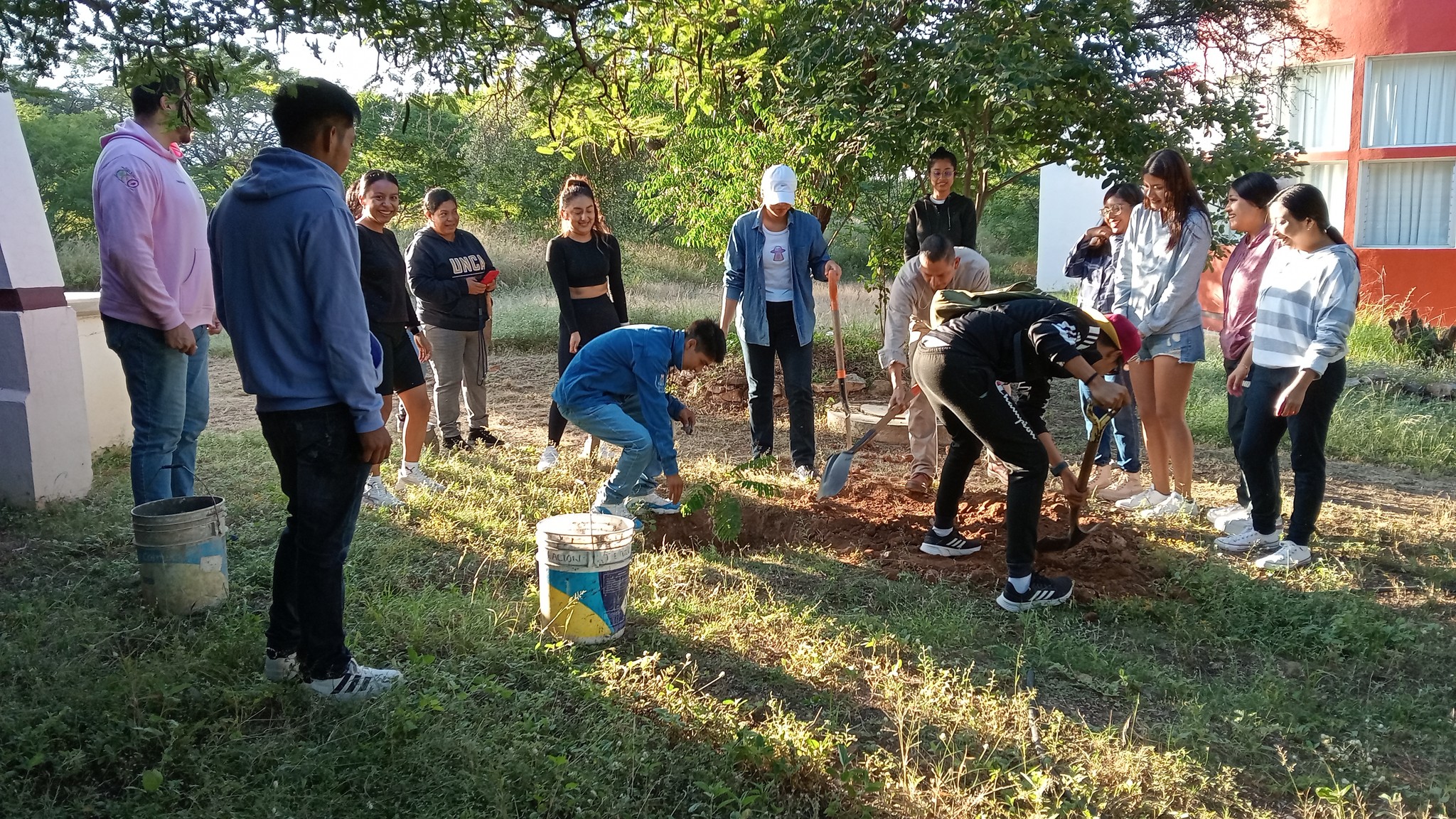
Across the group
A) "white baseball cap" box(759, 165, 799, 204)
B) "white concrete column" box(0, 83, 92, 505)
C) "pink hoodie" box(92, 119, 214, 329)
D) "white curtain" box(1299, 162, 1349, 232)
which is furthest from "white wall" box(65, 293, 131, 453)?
"white curtain" box(1299, 162, 1349, 232)

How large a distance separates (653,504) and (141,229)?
2.82 meters

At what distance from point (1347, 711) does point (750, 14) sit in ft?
18.5

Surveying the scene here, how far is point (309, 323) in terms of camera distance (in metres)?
3.01

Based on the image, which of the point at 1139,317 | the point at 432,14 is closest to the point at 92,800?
the point at 432,14

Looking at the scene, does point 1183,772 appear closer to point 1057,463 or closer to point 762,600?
point 1057,463

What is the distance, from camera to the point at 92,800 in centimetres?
265

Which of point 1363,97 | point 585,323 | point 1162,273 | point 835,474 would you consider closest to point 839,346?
point 835,474

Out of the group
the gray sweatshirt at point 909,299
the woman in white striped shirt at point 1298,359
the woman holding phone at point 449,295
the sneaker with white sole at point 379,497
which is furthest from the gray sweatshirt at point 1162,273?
the sneaker with white sole at point 379,497

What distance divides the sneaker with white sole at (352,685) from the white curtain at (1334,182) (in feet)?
46.8

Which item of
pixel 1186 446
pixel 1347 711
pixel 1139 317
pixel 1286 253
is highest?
pixel 1286 253

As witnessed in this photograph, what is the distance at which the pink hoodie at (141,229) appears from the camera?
398 centimetres

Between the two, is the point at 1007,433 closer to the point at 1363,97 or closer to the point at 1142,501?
the point at 1142,501

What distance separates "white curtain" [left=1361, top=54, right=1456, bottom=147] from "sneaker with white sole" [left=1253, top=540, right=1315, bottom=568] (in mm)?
11246

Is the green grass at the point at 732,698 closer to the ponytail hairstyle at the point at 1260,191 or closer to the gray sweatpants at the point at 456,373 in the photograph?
the ponytail hairstyle at the point at 1260,191
